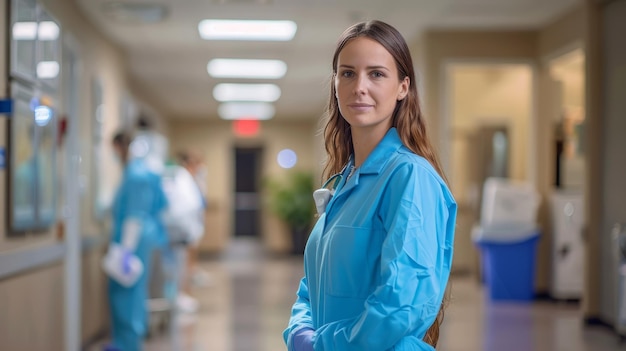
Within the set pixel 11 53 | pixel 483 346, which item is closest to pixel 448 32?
pixel 483 346

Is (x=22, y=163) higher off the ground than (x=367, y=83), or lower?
lower

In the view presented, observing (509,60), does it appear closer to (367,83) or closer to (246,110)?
(367,83)

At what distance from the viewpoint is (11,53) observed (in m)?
4.38

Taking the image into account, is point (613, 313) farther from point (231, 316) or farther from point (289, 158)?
point (289, 158)

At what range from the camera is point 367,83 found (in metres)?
1.73

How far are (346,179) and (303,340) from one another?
1.27 ft

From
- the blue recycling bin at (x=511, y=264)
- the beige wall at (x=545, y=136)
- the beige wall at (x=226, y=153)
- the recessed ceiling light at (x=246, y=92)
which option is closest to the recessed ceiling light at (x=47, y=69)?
the blue recycling bin at (x=511, y=264)

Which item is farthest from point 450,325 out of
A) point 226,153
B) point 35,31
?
point 226,153

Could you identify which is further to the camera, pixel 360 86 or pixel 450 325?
pixel 450 325

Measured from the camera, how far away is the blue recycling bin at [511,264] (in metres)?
8.94

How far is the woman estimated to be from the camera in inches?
61.2

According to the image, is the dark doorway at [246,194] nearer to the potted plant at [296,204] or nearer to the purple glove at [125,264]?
the potted plant at [296,204]

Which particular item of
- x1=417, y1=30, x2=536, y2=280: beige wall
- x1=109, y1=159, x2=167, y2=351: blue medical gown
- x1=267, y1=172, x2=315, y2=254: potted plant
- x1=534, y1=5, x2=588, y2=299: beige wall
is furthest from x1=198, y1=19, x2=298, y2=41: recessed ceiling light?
x1=267, y1=172, x2=315, y2=254: potted plant

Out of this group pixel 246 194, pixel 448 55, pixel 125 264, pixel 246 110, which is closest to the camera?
pixel 125 264
